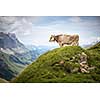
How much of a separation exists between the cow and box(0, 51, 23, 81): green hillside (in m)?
0.47

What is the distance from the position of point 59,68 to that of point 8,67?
21.5 inches

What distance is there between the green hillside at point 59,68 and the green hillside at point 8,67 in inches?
2.4

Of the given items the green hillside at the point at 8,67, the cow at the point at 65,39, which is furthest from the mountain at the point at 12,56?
the cow at the point at 65,39

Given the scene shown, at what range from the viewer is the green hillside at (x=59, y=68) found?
2.97m

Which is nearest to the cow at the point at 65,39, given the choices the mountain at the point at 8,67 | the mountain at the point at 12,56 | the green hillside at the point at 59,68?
the green hillside at the point at 59,68

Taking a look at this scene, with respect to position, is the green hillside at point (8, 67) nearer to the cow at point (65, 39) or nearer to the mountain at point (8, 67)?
the mountain at point (8, 67)

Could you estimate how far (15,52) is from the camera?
3.03 metres

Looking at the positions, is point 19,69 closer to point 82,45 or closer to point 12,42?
point 12,42

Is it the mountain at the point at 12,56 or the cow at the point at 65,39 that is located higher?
the cow at the point at 65,39

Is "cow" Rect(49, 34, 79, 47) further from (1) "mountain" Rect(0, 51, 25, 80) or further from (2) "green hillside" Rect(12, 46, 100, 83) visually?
(1) "mountain" Rect(0, 51, 25, 80)

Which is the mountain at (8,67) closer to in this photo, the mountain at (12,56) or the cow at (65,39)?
the mountain at (12,56)

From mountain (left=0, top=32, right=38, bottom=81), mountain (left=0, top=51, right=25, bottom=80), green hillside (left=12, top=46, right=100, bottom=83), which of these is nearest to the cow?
green hillside (left=12, top=46, right=100, bottom=83)
